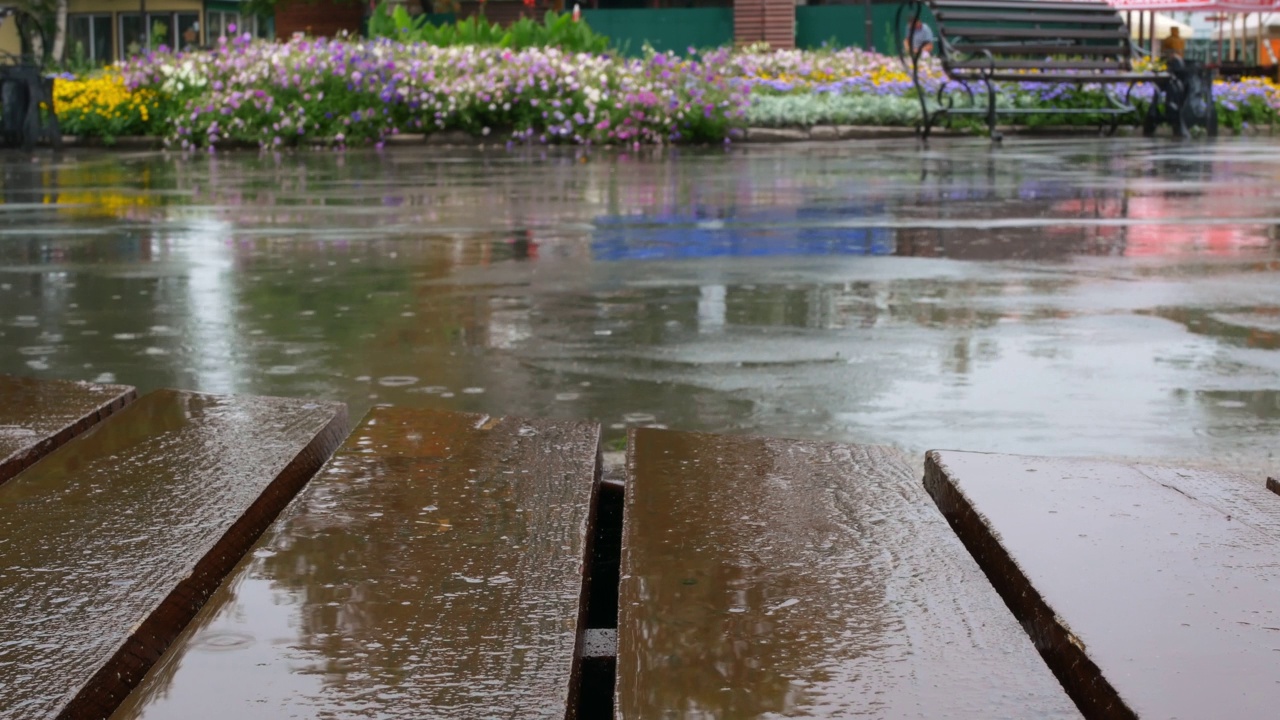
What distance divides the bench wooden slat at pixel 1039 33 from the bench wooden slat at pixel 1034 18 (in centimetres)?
9

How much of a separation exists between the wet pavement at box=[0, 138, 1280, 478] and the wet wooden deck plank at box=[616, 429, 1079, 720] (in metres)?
1.48

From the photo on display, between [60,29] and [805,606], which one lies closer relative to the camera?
[805,606]

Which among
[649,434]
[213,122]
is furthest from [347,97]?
[649,434]

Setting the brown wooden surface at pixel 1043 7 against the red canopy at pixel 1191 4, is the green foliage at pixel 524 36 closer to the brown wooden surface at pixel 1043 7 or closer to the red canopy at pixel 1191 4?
the brown wooden surface at pixel 1043 7

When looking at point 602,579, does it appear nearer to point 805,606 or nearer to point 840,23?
point 805,606

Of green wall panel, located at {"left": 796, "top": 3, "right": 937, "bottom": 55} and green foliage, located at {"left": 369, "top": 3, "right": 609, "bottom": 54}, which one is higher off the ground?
green wall panel, located at {"left": 796, "top": 3, "right": 937, "bottom": 55}

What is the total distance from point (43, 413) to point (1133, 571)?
1255mm

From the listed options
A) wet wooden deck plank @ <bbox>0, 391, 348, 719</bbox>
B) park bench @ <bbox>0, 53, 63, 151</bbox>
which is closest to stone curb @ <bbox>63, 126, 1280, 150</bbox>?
park bench @ <bbox>0, 53, 63, 151</bbox>

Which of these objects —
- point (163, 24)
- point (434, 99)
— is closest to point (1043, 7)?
point (434, 99)

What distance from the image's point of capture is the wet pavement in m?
3.49

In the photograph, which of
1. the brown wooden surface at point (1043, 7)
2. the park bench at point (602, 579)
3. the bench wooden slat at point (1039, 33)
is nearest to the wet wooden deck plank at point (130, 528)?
the park bench at point (602, 579)

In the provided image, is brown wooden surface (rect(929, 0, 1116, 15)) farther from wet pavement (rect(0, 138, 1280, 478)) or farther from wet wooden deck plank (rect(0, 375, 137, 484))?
wet wooden deck plank (rect(0, 375, 137, 484))

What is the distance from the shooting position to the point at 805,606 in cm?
115

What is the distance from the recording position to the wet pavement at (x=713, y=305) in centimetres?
349
